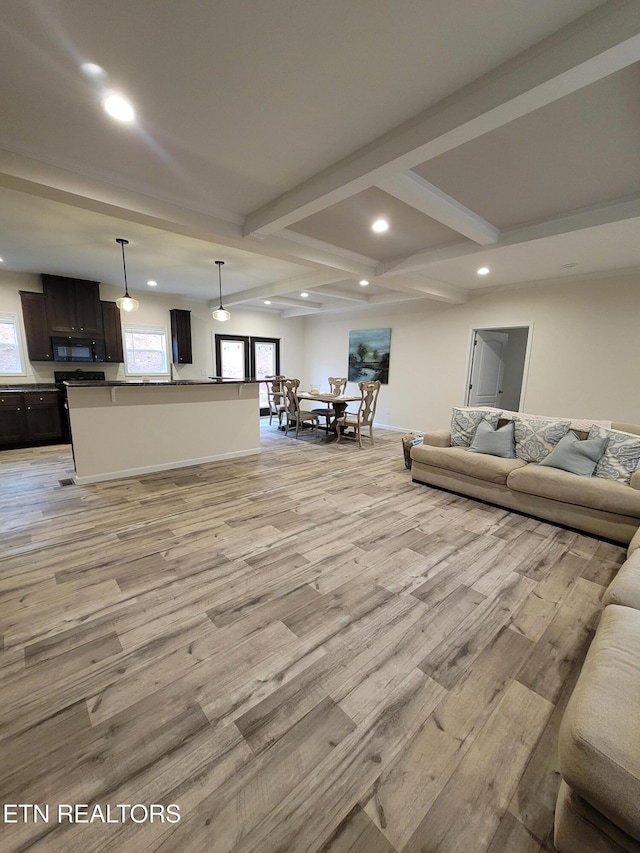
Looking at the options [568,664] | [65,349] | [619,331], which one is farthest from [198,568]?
[619,331]

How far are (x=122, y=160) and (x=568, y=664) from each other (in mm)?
→ 4083

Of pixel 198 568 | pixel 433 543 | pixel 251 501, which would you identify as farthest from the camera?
pixel 251 501

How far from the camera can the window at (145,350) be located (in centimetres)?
677

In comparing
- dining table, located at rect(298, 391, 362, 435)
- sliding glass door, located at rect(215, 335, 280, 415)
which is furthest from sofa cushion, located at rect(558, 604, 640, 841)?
sliding glass door, located at rect(215, 335, 280, 415)

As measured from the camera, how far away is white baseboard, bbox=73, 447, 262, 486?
13.1 ft

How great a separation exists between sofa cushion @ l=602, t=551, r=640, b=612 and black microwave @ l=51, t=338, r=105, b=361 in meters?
7.26

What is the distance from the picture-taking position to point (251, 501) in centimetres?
355

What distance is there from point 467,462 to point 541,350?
2.98 meters

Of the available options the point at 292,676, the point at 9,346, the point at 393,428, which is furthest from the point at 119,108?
the point at 393,428

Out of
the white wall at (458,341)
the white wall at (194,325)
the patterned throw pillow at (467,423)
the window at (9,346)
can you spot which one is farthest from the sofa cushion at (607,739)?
the window at (9,346)

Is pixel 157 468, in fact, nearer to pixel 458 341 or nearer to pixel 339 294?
pixel 339 294

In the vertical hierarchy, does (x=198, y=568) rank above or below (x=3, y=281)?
below

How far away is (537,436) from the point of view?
11.8ft

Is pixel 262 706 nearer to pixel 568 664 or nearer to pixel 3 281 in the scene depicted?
pixel 568 664
